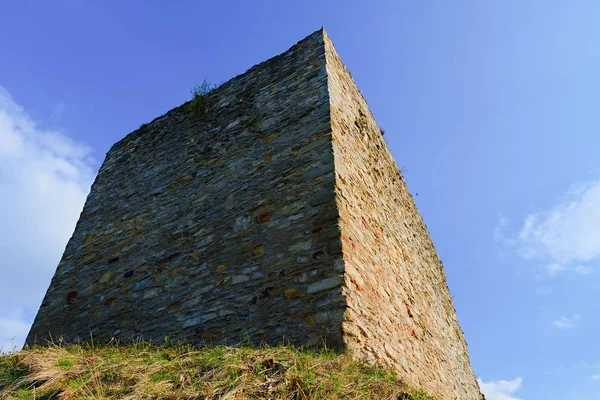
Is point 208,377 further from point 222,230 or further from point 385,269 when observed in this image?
point 385,269

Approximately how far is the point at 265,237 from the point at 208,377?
202 cm

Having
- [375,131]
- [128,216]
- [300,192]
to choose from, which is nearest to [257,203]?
[300,192]

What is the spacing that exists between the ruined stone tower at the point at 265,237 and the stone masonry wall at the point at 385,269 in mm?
32

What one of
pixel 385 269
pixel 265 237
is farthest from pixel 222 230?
pixel 385 269

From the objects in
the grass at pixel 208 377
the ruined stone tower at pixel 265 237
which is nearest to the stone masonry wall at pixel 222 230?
the ruined stone tower at pixel 265 237

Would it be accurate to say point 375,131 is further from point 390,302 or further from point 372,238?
point 390,302

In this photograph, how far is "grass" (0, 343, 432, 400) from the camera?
291cm

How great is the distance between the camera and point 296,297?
428cm

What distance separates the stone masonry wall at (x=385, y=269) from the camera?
14.7 feet

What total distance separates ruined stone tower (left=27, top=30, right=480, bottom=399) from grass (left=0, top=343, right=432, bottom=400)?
0.51m

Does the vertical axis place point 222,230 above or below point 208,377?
above

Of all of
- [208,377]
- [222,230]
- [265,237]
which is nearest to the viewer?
Answer: [208,377]

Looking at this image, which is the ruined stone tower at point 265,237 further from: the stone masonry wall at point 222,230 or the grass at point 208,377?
the grass at point 208,377

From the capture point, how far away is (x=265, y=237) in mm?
4945
